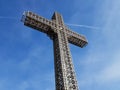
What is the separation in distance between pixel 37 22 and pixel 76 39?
14.7 feet

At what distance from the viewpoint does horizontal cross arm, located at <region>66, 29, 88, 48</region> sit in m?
25.3

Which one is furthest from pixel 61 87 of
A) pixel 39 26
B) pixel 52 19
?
pixel 52 19

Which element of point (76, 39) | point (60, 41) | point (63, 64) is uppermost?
point (76, 39)

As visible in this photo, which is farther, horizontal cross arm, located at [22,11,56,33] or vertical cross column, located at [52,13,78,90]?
horizontal cross arm, located at [22,11,56,33]

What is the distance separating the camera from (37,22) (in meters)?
23.7

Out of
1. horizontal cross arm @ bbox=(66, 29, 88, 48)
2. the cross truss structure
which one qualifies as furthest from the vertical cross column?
horizontal cross arm @ bbox=(66, 29, 88, 48)

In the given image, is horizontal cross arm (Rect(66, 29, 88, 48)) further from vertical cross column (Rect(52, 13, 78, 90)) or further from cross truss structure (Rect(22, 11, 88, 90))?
vertical cross column (Rect(52, 13, 78, 90))

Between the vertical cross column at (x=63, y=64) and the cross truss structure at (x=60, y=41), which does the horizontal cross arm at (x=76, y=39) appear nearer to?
the cross truss structure at (x=60, y=41)

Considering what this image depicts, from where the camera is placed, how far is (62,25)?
83.3ft

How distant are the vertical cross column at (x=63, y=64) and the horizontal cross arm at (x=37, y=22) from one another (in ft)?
3.56

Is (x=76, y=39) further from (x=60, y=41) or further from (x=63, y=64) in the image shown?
(x=63, y=64)

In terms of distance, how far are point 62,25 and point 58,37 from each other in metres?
2.45

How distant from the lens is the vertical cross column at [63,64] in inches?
766

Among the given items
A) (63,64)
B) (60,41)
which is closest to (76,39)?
(60,41)
